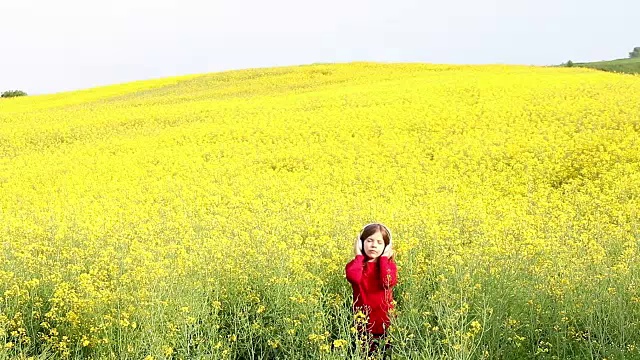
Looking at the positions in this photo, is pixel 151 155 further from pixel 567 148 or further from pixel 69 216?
pixel 567 148

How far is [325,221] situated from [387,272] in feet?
10.6

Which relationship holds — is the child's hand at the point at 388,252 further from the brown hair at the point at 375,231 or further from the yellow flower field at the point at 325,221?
the yellow flower field at the point at 325,221

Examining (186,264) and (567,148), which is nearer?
(186,264)

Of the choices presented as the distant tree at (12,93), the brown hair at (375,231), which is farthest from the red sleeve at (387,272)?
the distant tree at (12,93)

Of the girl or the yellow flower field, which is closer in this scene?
the yellow flower field

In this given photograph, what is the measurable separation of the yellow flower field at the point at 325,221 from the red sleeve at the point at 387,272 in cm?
26

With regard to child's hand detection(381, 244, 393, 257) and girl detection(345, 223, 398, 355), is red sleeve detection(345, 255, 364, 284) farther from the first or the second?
child's hand detection(381, 244, 393, 257)

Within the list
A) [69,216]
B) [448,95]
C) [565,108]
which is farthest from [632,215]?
[448,95]

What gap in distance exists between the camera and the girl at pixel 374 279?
17.5 feet

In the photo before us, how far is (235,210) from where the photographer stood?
422 inches

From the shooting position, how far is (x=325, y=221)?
8484 millimetres

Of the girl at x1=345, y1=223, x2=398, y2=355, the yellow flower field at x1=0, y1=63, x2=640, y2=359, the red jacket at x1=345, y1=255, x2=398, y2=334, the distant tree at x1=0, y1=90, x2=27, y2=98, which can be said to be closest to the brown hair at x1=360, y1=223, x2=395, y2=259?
the girl at x1=345, y1=223, x2=398, y2=355

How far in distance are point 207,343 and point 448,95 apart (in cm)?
1817

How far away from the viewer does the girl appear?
17.5 feet
